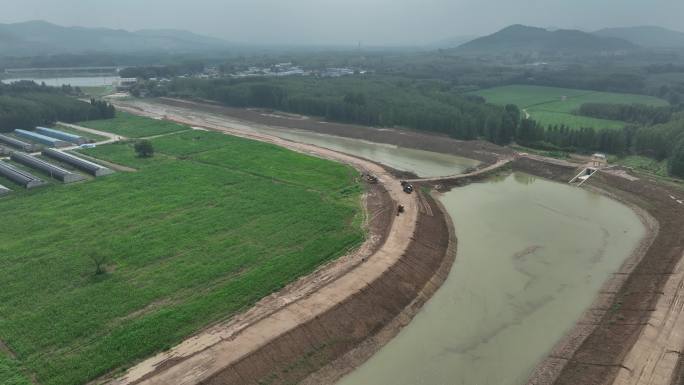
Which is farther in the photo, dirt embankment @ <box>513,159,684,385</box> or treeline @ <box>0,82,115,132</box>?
treeline @ <box>0,82,115,132</box>

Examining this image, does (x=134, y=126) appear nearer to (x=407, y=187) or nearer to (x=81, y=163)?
(x=81, y=163)

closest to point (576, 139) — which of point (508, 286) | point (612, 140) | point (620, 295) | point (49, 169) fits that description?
point (612, 140)

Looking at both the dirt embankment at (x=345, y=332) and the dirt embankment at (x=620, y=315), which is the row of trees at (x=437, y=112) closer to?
the dirt embankment at (x=620, y=315)

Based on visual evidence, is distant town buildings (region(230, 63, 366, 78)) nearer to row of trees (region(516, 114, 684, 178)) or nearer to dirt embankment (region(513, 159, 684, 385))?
row of trees (region(516, 114, 684, 178))

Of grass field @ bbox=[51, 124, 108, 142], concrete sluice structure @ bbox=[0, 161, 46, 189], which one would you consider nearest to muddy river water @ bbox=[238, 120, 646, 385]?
concrete sluice structure @ bbox=[0, 161, 46, 189]

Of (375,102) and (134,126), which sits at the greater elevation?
(375,102)

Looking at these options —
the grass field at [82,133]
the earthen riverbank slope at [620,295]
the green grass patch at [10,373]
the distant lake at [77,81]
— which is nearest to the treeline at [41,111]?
the grass field at [82,133]

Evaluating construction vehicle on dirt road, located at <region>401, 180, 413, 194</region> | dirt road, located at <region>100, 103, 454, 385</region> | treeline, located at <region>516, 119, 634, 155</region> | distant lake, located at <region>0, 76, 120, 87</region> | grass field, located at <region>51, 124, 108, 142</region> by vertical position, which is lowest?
dirt road, located at <region>100, 103, 454, 385</region>

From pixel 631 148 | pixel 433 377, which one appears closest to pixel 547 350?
pixel 433 377
